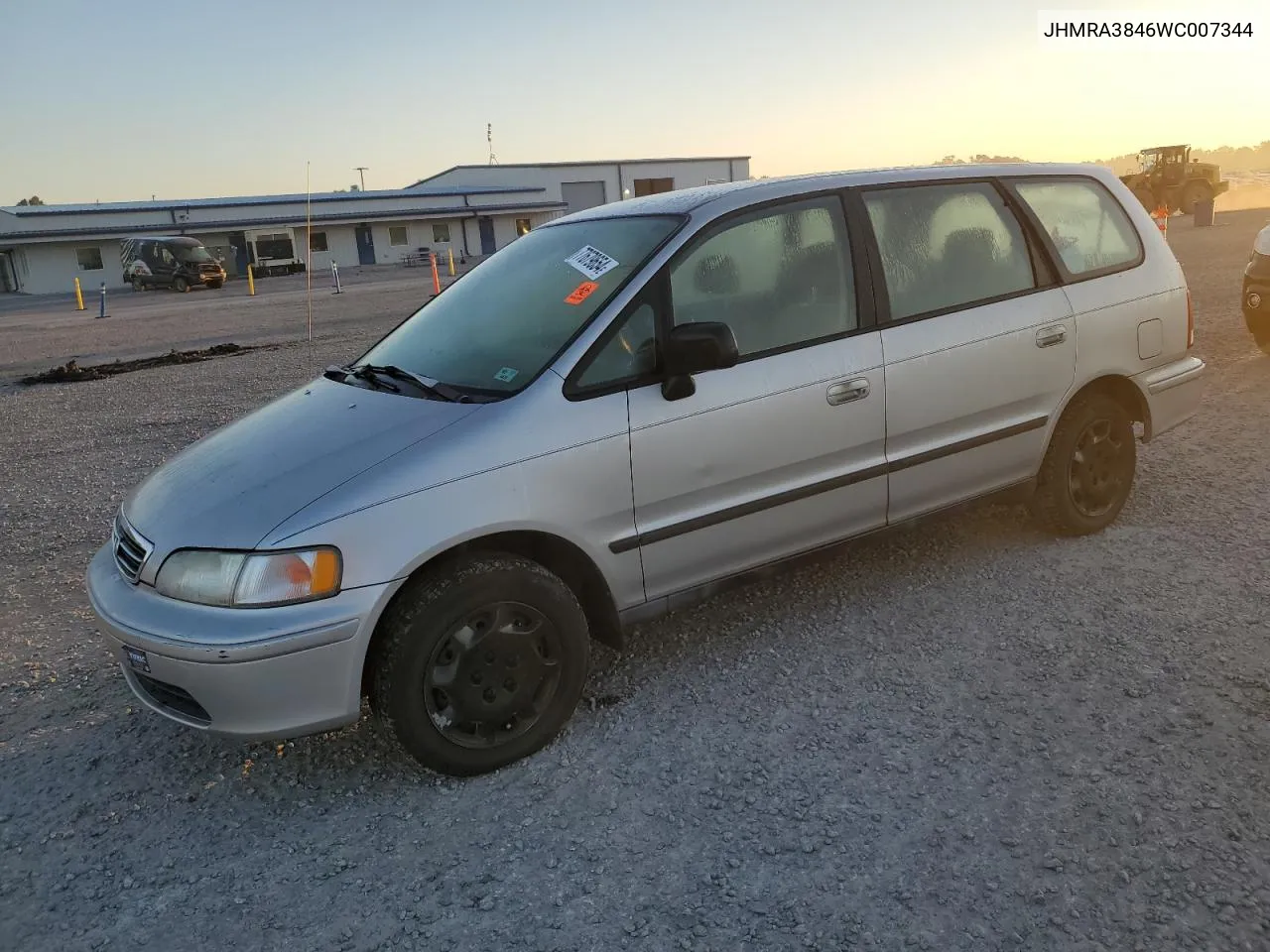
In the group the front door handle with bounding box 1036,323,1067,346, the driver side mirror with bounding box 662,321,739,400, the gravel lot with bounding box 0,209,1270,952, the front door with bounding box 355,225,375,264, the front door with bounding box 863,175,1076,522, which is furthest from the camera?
the front door with bounding box 355,225,375,264

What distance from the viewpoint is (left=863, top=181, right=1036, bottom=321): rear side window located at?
155 inches

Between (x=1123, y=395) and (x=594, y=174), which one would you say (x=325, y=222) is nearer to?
(x=594, y=174)

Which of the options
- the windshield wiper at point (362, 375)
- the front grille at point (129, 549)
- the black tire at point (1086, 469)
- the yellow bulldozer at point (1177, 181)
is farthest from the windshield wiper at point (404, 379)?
the yellow bulldozer at point (1177, 181)

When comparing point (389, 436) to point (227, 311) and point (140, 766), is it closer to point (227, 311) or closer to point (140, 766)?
point (140, 766)

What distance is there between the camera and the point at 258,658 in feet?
8.92

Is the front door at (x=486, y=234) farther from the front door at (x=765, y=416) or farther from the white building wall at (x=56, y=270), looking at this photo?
the front door at (x=765, y=416)

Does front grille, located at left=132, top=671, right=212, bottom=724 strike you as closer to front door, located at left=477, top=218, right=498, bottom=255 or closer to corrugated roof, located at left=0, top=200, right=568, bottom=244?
corrugated roof, located at left=0, top=200, right=568, bottom=244

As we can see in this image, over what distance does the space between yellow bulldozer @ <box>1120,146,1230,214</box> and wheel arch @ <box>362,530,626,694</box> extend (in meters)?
32.3

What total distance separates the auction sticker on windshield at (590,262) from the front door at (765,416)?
269mm

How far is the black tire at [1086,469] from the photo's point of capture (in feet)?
14.5

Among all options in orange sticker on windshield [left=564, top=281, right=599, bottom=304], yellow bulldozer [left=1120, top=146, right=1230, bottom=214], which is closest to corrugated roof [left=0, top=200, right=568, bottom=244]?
yellow bulldozer [left=1120, top=146, right=1230, bottom=214]

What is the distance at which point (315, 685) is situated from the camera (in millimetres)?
2807

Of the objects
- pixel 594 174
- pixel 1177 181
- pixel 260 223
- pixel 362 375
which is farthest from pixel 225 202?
pixel 362 375

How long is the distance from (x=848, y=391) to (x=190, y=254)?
36811 mm
